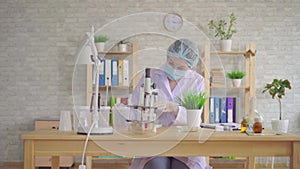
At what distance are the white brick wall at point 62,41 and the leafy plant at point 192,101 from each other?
10.4 feet

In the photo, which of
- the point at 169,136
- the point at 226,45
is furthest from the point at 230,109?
the point at 169,136

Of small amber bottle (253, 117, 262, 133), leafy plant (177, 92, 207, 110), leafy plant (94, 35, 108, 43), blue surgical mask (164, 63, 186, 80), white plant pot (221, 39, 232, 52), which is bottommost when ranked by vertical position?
small amber bottle (253, 117, 262, 133)

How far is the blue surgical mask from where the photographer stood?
2.30 metres

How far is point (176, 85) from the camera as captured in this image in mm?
2350

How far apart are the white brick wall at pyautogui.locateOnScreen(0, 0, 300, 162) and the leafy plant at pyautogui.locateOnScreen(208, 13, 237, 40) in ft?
0.26

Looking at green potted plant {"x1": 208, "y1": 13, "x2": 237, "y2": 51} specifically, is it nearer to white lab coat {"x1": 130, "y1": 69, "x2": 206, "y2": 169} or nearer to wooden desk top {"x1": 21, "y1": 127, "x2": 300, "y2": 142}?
white lab coat {"x1": 130, "y1": 69, "x2": 206, "y2": 169}

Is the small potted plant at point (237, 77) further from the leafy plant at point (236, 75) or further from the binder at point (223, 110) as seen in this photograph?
the binder at point (223, 110)

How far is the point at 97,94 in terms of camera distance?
2.10 metres

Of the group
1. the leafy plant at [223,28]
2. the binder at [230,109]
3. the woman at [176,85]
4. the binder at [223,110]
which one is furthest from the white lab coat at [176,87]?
the leafy plant at [223,28]

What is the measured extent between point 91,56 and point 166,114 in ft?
1.69

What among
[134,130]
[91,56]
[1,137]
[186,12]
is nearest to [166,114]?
[134,130]

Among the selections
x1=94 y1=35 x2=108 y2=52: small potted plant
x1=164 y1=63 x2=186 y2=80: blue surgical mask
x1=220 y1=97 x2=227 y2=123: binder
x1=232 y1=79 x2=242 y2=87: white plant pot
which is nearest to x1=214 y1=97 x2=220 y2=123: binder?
x1=220 y1=97 x2=227 y2=123: binder

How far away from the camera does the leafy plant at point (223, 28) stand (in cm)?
518

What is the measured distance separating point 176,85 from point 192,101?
0.56ft
